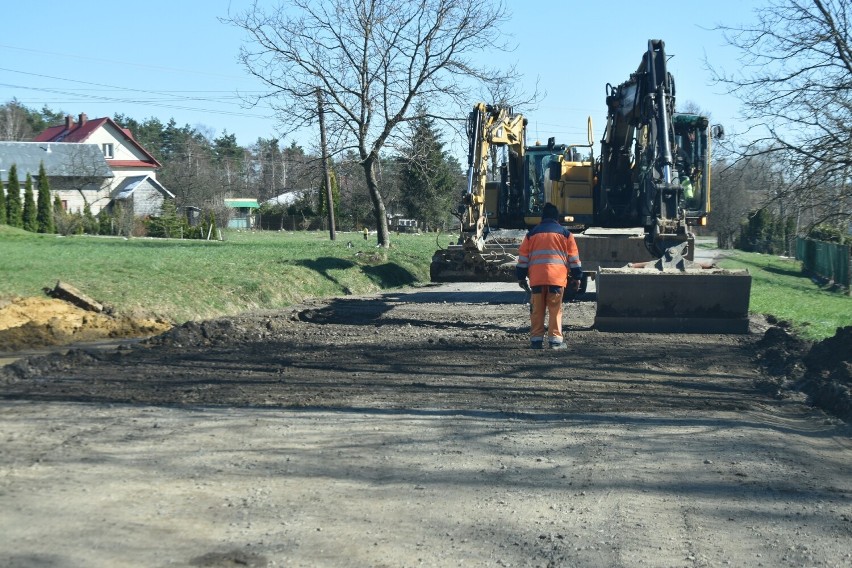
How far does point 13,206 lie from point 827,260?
37306 millimetres

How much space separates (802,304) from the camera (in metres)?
23.7

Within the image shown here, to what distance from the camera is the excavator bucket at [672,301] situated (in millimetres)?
15391

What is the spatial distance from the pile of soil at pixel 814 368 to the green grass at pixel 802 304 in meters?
2.59

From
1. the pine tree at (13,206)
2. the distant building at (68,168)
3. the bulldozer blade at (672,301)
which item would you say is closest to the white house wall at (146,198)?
the distant building at (68,168)

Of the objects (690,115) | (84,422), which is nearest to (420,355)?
(84,422)

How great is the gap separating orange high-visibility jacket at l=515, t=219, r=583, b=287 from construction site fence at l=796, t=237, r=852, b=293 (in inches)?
755

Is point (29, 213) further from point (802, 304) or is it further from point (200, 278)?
point (802, 304)

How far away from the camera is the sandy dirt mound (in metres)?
14.1

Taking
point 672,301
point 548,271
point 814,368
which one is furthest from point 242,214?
point 814,368

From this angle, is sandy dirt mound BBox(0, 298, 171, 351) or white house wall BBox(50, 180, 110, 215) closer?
sandy dirt mound BBox(0, 298, 171, 351)

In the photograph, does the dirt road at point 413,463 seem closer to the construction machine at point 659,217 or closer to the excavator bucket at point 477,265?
the construction machine at point 659,217

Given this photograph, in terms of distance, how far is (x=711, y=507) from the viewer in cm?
625

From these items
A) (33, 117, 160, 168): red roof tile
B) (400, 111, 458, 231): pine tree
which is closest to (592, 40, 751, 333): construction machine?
(400, 111, 458, 231): pine tree

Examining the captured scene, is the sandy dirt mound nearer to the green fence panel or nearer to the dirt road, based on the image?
the dirt road
